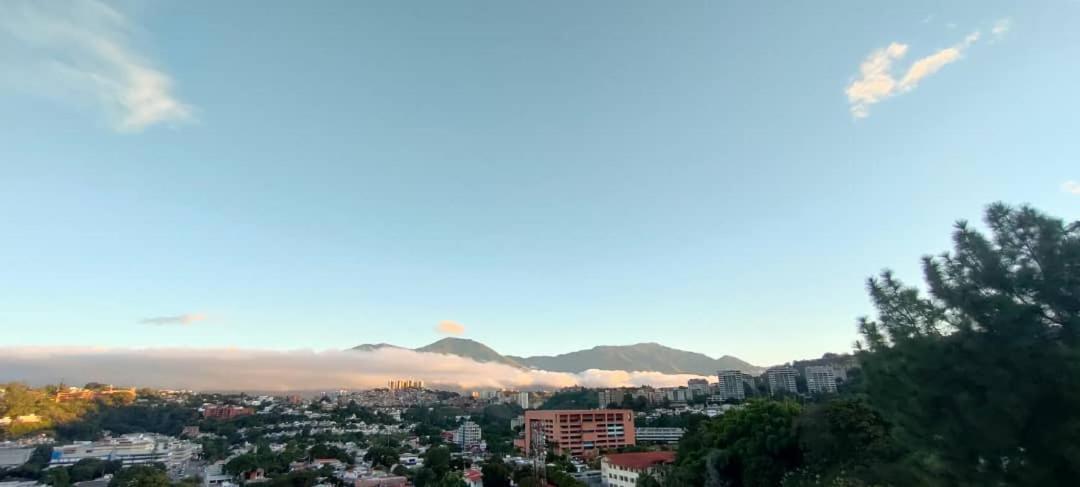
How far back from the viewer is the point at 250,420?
6862 cm

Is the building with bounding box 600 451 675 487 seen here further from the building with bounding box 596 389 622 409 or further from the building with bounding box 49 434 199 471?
the building with bounding box 596 389 622 409

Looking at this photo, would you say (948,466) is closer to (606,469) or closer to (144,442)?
(606,469)

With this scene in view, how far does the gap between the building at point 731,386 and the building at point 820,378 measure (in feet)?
26.1

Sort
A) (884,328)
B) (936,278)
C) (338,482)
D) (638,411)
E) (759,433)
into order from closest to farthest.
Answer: (936,278) < (884,328) < (759,433) < (338,482) < (638,411)

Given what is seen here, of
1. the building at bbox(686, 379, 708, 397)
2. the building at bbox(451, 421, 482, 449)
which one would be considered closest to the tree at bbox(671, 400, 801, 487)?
the building at bbox(451, 421, 482, 449)

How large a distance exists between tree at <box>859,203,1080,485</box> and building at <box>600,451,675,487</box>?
21702 mm

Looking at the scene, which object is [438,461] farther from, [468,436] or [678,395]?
[678,395]

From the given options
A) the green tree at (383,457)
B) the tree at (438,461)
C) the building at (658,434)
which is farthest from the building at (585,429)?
the green tree at (383,457)

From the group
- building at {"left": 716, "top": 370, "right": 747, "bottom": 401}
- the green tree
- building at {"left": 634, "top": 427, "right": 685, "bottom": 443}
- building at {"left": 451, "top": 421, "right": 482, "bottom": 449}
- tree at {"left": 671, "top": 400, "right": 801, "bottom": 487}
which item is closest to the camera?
tree at {"left": 671, "top": 400, "right": 801, "bottom": 487}

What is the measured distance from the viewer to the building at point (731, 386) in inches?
2717

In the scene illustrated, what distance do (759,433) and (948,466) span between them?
1169 cm

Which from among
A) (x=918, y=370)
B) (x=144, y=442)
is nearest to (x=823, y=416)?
(x=918, y=370)

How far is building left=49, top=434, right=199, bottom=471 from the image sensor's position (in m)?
44.6

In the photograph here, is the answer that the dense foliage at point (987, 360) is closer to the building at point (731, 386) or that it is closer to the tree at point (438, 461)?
the tree at point (438, 461)
